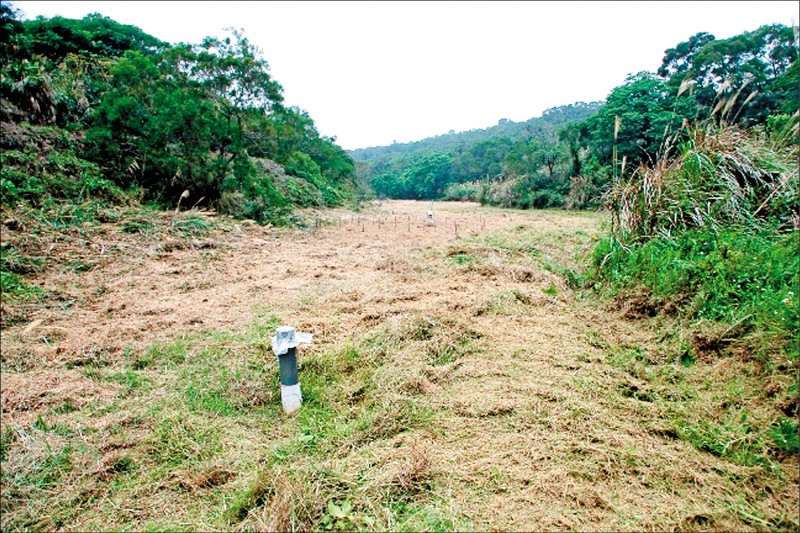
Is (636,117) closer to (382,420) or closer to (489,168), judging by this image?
(382,420)

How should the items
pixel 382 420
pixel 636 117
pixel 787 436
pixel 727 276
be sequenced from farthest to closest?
pixel 636 117 → pixel 727 276 → pixel 382 420 → pixel 787 436

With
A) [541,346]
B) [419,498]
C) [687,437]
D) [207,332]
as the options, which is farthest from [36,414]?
[687,437]

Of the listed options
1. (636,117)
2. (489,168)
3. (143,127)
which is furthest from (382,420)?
(489,168)

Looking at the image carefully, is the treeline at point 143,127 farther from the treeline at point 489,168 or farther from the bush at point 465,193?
the bush at point 465,193

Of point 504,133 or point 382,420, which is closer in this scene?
point 382,420

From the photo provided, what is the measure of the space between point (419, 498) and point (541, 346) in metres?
1.35

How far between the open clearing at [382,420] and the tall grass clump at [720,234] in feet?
0.86

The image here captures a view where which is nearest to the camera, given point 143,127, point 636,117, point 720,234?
point 720,234

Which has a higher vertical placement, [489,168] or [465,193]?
[489,168]

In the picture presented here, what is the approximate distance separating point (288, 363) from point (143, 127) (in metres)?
6.99

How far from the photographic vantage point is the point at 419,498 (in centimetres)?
138

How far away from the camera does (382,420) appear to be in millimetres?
1794

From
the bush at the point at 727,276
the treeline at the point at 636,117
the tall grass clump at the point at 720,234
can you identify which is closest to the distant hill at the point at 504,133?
the treeline at the point at 636,117

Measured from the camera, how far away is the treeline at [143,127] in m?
5.77
